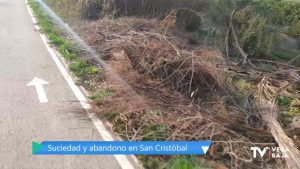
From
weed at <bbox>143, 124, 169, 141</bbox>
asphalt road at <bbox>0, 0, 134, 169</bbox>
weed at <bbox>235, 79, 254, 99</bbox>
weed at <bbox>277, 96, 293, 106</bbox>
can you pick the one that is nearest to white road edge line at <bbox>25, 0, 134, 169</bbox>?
asphalt road at <bbox>0, 0, 134, 169</bbox>

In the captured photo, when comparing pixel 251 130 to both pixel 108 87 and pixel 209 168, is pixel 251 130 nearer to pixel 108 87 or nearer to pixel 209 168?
pixel 209 168

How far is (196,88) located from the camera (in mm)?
7590

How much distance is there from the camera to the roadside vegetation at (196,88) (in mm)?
5629

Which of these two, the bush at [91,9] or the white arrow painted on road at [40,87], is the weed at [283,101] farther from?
the bush at [91,9]

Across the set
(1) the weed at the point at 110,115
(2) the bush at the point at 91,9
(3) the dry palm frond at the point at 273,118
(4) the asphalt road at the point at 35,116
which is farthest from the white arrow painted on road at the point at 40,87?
(2) the bush at the point at 91,9

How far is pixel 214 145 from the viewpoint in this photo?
547 cm

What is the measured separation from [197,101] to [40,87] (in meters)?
3.66

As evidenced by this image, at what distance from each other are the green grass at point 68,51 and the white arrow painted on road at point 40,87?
3.08 feet

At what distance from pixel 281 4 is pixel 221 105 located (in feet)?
38.6

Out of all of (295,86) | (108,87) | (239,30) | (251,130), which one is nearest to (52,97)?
(108,87)

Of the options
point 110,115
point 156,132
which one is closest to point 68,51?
point 110,115

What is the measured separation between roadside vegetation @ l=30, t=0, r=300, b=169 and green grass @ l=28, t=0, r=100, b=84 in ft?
0.09

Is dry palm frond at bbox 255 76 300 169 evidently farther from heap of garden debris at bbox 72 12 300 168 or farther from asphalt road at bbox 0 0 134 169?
asphalt road at bbox 0 0 134 169

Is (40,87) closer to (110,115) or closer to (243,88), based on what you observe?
(110,115)
